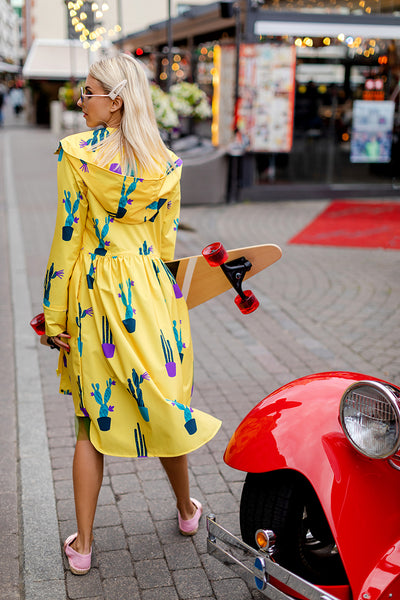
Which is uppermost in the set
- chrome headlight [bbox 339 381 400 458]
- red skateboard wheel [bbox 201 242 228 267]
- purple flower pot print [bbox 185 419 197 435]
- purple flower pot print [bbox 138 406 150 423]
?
red skateboard wheel [bbox 201 242 228 267]

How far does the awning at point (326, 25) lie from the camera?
39.2 ft

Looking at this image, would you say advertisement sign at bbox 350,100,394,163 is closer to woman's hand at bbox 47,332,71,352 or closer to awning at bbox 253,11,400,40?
awning at bbox 253,11,400,40

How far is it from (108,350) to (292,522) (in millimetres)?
887

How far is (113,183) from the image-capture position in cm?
255

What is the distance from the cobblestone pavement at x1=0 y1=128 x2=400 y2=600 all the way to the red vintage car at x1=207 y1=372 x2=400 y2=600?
508 millimetres

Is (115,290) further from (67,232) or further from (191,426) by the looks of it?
(191,426)

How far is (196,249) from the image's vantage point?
8750mm

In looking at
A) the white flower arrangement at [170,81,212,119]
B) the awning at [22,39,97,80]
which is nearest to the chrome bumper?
the white flower arrangement at [170,81,212,119]

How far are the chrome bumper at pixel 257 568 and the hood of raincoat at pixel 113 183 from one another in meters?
1.15

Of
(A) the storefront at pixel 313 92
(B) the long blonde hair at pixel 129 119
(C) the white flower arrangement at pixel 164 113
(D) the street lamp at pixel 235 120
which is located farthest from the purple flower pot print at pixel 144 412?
(A) the storefront at pixel 313 92

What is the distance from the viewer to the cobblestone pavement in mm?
2777

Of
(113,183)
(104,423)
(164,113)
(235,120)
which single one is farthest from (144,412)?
(235,120)

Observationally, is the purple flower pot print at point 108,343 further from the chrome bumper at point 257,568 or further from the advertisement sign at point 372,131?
the advertisement sign at point 372,131

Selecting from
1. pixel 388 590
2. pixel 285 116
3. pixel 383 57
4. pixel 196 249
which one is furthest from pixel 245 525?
pixel 383 57
